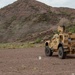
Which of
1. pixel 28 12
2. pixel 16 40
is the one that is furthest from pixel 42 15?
pixel 16 40

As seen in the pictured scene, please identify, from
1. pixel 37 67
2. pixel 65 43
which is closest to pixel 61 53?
pixel 65 43

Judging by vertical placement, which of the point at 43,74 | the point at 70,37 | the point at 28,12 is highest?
the point at 28,12

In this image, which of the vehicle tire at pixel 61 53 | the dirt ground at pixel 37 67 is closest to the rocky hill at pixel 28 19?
the vehicle tire at pixel 61 53

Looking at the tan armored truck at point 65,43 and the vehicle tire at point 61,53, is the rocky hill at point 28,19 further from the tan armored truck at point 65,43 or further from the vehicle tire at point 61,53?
the vehicle tire at point 61,53

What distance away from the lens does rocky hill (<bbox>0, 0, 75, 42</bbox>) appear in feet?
204

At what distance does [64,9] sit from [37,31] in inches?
428

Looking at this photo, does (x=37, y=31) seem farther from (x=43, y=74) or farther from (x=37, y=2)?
(x=43, y=74)

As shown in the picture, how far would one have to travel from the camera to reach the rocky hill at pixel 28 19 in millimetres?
62125

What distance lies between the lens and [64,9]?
70562 mm

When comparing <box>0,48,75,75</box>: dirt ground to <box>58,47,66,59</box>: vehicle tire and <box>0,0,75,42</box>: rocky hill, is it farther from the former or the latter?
<box>0,0,75,42</box>: rocky hill

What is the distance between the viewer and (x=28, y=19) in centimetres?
6525

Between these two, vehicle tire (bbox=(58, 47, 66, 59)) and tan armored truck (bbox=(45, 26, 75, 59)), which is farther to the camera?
vehicle tire (bbox=(58, 47, 66, 59))

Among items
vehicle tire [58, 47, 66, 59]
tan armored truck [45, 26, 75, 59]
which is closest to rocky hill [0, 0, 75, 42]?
tan armored truck [45, 26, 75, 59]

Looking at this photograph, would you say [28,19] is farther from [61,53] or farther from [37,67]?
[37,67]
